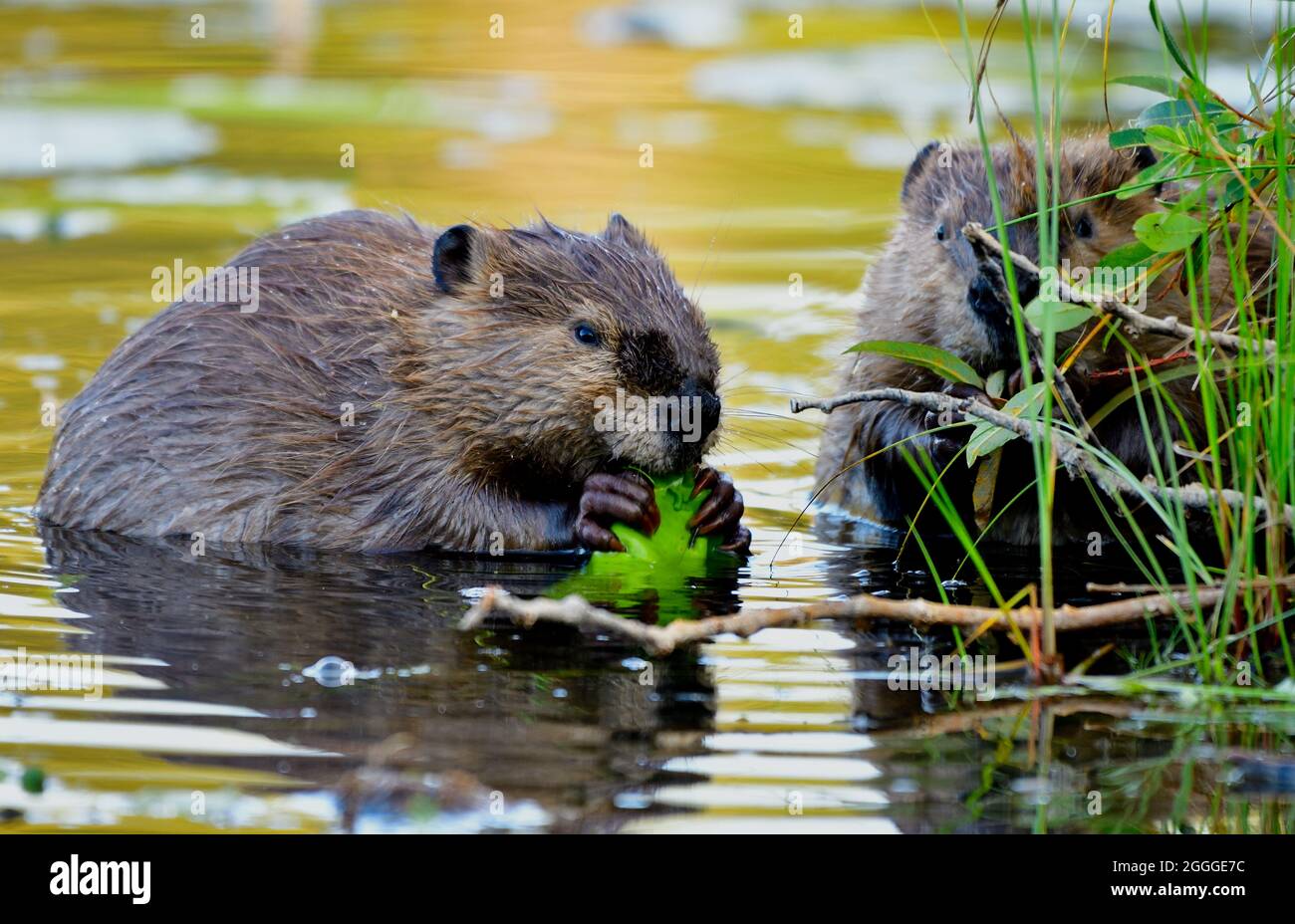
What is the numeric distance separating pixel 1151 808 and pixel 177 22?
41.2ft

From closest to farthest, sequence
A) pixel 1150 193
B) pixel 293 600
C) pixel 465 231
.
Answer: pixel 293 600 < pixel 465 231 < pixel 1150 193

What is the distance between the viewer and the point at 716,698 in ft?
13.0

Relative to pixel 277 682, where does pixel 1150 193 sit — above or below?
above

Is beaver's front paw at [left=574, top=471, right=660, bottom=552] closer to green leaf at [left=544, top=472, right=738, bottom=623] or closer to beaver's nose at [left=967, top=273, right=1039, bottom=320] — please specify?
green leaf at [left=544, top=472, right=738, bottom=623]

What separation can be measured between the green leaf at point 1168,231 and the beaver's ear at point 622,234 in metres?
1.80

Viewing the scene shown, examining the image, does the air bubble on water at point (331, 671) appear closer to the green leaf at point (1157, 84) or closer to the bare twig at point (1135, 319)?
the bare twig at point (1135, 319)

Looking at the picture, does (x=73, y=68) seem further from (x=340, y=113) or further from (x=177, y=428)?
(x=177, y=428)

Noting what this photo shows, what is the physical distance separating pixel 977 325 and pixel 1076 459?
1.13m

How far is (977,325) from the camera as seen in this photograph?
212 inches

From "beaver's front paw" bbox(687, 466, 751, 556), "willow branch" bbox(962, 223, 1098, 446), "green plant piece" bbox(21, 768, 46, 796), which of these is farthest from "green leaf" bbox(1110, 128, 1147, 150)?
"green plant piece" bbox(21, 768, 46, 796)

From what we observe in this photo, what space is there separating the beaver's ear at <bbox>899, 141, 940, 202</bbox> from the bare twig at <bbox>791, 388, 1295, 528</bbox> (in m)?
1.82

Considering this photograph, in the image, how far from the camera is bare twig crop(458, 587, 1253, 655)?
3596mm
